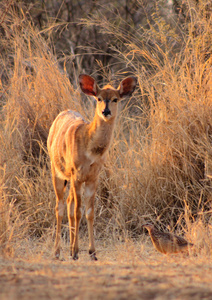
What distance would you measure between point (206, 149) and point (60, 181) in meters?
1.74

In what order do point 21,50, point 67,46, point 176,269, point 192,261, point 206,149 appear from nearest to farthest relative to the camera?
point 176,269 < point 192,261 < point 206,149 < point 21,50 < point 67,46

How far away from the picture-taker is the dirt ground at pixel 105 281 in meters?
2.72

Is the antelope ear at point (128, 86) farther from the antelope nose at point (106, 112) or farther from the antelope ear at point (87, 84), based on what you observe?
the antelope nose at point (106, 112)

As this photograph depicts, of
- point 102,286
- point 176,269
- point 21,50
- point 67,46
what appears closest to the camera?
point 102,286

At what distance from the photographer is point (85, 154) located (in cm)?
493

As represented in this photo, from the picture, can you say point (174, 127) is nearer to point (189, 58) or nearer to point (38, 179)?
point (189, 58)

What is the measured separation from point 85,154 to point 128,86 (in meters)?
1.02

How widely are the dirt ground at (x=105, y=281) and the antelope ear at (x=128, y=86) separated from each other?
2131mm

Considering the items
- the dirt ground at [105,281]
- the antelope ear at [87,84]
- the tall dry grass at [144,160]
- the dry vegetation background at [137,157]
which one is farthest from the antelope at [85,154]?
the dirt ground at [105,281]

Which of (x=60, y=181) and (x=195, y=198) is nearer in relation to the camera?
(x=60, y=181)

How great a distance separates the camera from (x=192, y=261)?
13.1 ft

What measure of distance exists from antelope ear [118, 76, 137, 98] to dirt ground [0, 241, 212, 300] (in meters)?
2.13

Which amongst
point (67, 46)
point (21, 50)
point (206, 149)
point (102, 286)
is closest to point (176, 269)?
point (102, 286)

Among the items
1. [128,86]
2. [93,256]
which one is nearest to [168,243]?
[93,256]
